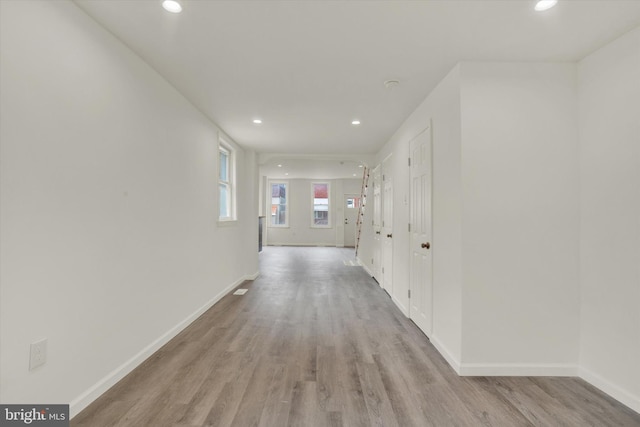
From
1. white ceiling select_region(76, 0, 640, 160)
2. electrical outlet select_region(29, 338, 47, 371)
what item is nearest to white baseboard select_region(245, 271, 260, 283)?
white ceiling select_region(76, 0, 640, 160)

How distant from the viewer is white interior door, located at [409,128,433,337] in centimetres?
307

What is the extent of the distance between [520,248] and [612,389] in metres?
1.05

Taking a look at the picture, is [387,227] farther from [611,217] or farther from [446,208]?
[611,217]

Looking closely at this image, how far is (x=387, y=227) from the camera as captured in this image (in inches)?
199

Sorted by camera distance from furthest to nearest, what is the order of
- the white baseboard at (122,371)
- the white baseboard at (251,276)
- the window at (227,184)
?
1. the white baseboard at (251,276)
2. the window at (227,184)
3. the white baseboard at (122,371)

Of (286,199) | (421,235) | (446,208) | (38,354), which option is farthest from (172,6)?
(286,199)

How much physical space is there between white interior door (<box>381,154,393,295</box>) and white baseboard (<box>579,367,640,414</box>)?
8.13 feet

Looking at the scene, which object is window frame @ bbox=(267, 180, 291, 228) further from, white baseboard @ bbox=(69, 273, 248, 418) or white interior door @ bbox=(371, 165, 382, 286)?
white baseboard @ bbox=(69, 273, 248, 418)

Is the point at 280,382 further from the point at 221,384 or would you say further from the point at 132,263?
the point at 132,263

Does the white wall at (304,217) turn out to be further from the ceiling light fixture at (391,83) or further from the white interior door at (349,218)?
the ceiling light fixture at (391,83)

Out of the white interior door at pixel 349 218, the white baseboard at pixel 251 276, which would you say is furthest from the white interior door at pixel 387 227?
the white interior door at pixel 349 218

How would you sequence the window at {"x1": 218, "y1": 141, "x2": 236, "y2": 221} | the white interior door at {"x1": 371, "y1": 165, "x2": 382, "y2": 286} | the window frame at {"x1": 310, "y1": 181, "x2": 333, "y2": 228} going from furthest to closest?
the window frame at {"x1": 310, "y1": 181, "x2": 333, "y2": 228}
the white interior door at {"x1": 371, "y1": 165, "x2": 382, "y2": 286}
the window at {"x1": 218, "y1": 141, "x2": 236, "y2": 221}

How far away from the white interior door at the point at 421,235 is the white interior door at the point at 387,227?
109 centimetres

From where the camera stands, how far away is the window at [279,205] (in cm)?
1253
